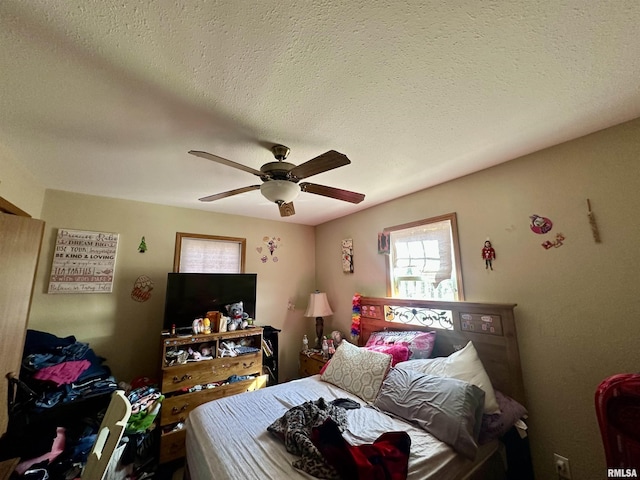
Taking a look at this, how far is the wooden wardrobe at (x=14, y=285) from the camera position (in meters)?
1.59

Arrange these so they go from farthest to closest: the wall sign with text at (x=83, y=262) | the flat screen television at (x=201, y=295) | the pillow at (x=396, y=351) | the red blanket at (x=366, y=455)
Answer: the flat screen television at (x=201, y=295), the wall sign with text at (x=83, y=262), the pillow at (x=396, y=351), the red blanket at (x=366, y=455)

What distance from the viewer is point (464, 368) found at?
6.21 ft

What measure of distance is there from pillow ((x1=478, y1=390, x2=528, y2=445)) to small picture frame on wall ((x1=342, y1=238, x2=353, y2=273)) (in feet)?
6.62

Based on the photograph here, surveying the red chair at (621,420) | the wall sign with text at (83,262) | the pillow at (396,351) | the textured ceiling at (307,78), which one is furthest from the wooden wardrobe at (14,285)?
the red chair at (621,420)

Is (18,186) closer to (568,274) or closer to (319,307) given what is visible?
(319,307)

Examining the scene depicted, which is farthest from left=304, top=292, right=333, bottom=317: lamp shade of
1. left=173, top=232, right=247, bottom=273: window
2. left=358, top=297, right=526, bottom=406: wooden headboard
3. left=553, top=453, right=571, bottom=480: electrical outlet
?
left=553, top=453, right=571, bottom=480: electrical outlet

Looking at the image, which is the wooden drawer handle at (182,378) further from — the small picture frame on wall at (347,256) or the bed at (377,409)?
the small picture frame on wall at (347,256)

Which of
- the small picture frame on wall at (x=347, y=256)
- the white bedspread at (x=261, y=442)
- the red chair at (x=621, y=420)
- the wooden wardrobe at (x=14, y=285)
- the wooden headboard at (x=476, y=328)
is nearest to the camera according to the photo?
the red chair at (x=621, y=420)

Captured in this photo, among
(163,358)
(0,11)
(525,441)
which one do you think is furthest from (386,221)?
(0,11)

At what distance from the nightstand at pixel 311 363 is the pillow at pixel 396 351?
3.10ft

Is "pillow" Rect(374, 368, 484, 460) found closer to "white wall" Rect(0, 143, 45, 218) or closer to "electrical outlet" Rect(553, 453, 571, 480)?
"electrical outlet" Rect(553, 453, 571, 480)

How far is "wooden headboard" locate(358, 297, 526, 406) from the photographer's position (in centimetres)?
188

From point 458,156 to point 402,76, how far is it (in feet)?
3.44

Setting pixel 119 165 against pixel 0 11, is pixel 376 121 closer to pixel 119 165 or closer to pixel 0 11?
pixel 0 11
